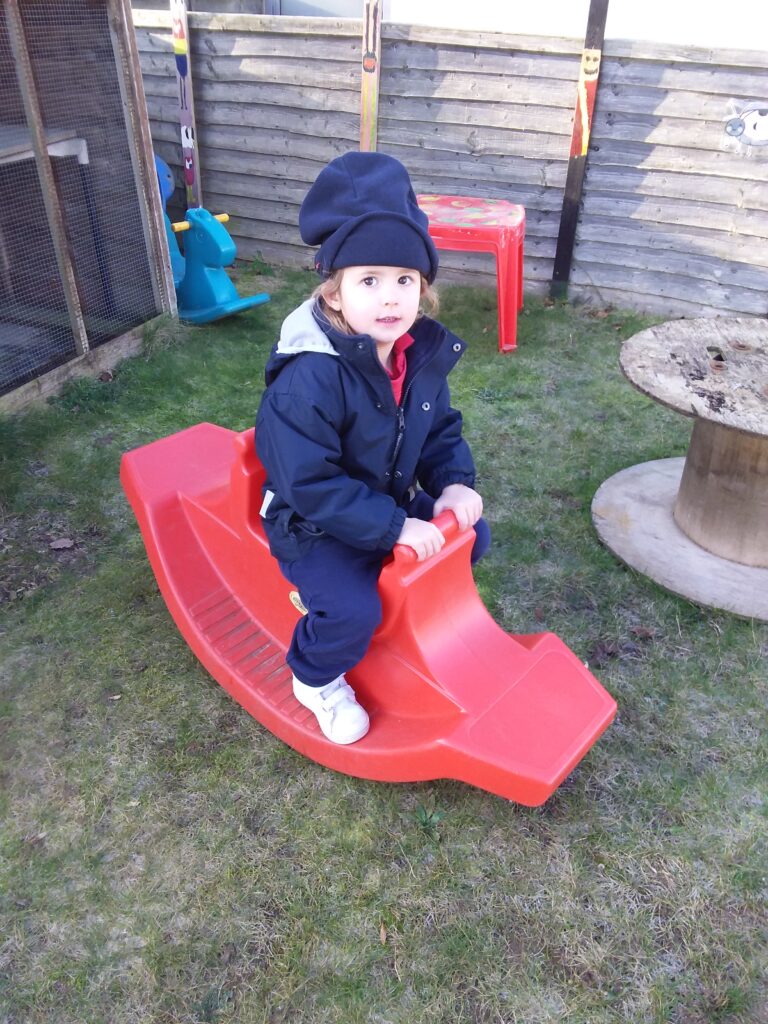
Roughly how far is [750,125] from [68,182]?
329 cm

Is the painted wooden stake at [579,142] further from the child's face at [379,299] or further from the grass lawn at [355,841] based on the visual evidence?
the child's face at [379,299]

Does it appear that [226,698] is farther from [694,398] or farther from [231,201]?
[231,201]

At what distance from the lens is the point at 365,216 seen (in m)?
1.44

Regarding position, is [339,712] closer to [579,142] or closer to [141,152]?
[141,152]

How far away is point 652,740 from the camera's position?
6.39ft

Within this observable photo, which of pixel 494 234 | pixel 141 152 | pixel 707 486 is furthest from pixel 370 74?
pixel 707 486

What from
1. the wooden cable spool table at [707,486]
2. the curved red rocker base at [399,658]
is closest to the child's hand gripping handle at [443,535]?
the curved red rocker base at [399,658]

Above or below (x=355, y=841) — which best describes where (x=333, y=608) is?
above

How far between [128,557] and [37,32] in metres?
2.04

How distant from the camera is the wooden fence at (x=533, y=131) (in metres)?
4.05

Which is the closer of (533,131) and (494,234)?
(494,234)

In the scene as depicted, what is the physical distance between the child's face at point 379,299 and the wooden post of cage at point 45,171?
83.8 inches

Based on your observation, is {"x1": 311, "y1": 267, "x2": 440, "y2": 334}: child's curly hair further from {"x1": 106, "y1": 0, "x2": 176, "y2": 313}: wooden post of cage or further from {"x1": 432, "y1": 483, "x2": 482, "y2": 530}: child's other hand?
{"x1": 106, "y1": 0, "x2": 176, "y2": 313}: wooden post of cage

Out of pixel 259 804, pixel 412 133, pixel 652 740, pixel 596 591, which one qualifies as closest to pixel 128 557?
pixel 259 804
